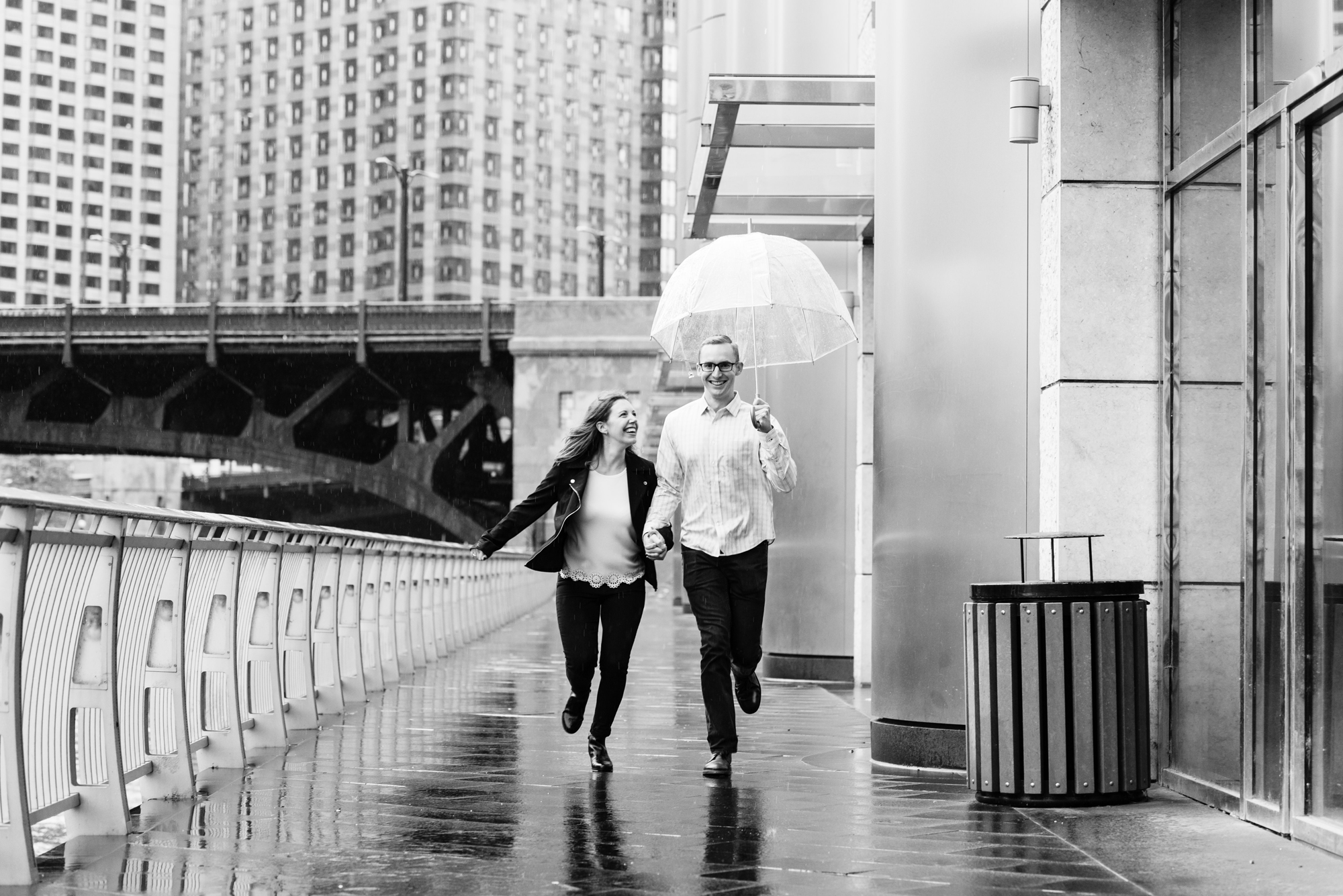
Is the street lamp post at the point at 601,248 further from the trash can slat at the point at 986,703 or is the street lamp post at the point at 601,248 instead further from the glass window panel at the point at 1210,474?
the trash can slat at the point at 986,703

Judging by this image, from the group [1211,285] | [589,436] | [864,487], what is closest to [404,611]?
[864,487]

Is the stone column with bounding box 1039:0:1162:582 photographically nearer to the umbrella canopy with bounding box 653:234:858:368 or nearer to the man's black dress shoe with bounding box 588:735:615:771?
the umbrella canopy with bounding box 653:234:858:368

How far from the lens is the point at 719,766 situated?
23.5ft

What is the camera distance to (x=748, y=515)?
23.6ft

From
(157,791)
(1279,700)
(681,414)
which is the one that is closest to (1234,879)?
(1279,700)

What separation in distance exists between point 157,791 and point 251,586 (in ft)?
6.62

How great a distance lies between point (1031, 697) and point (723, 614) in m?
1.44

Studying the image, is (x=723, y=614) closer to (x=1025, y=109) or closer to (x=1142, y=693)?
(x=1142, y=693)

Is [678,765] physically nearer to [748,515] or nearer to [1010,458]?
[748,515]

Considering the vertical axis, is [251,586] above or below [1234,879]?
above

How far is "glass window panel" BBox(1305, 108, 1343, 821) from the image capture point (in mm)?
5293

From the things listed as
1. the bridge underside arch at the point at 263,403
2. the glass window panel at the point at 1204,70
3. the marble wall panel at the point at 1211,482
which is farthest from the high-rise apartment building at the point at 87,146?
the marble wall panel at the point at 1211,482

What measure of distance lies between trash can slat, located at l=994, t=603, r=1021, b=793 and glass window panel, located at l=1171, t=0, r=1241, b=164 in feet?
6.32

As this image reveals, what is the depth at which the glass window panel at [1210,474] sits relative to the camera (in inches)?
243
